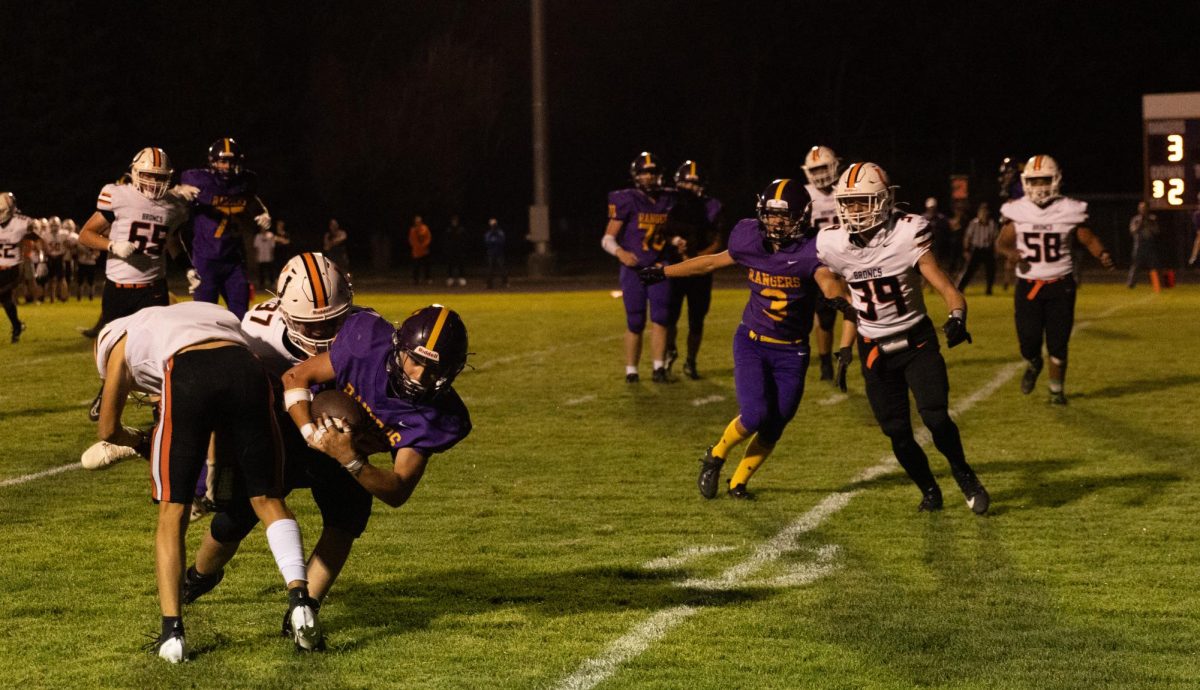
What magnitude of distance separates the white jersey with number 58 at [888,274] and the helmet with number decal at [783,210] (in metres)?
0.36

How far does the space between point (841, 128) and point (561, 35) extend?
1035 cm

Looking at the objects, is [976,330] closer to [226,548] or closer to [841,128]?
[226,548]

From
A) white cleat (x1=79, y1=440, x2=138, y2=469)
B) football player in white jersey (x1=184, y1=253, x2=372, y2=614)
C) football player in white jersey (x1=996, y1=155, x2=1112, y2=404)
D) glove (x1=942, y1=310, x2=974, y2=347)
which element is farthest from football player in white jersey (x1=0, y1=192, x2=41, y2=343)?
glove (x1=942, y1=310, x2=974, y2=347)

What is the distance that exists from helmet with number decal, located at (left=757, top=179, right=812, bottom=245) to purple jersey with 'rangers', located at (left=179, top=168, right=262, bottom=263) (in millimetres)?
5088

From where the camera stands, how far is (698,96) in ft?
178

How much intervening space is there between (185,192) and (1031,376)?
255 inches

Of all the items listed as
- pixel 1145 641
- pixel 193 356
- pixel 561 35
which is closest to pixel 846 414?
pixel 1145 641

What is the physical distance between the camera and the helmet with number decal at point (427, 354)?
15.7ft

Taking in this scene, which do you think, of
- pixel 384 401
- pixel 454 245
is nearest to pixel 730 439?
pixel 384 401

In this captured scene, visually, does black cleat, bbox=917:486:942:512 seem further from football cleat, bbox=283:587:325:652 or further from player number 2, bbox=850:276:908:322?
football cleat, bbox=283:587:325:652

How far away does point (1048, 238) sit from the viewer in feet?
38.1

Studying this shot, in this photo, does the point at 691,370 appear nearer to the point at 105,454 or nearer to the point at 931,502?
the point at 931,502

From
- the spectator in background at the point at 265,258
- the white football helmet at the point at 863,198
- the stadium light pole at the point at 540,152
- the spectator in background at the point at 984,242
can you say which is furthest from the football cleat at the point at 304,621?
the spectator in background at the point at 265,258

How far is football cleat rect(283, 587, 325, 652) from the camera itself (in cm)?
496
